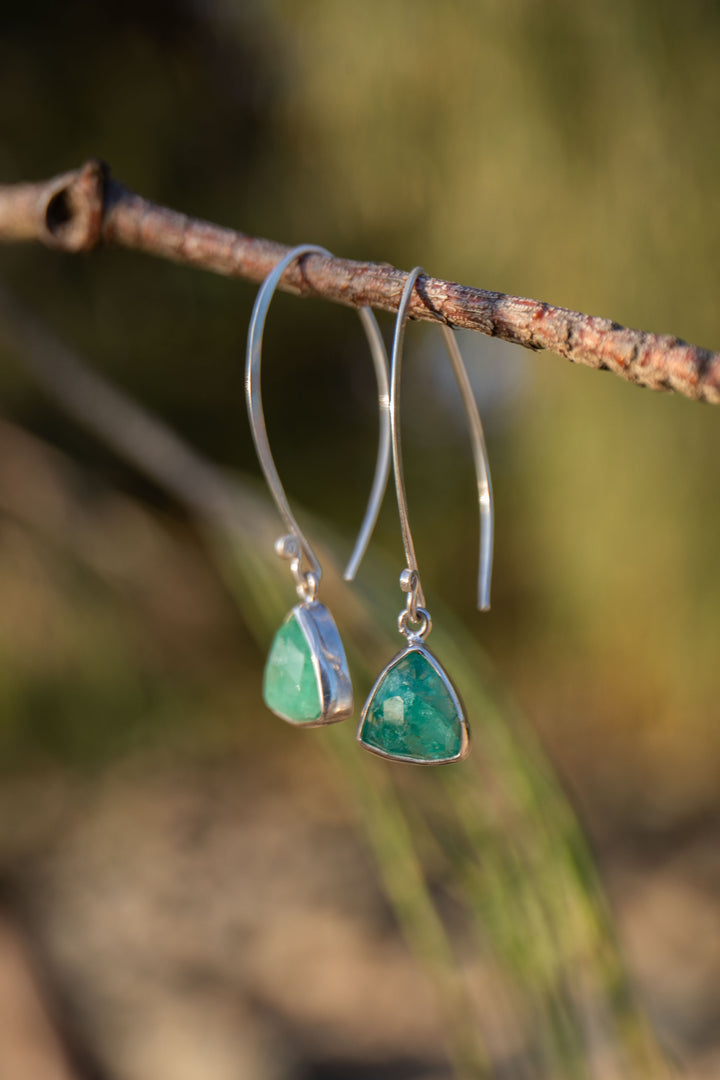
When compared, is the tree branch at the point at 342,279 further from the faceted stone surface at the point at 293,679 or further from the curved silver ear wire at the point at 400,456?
the faceted stone surface at the point at 293,679

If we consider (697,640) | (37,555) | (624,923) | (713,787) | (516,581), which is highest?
(37,555)

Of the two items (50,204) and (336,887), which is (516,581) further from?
(50,204)

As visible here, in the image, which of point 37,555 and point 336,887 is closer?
point 37,555

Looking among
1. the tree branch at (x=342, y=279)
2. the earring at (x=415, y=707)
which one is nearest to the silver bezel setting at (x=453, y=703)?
the earring at (x=415, y=707)

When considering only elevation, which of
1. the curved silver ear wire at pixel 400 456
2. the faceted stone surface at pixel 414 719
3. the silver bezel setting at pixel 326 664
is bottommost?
the faceted stone surface at pixel 414 719

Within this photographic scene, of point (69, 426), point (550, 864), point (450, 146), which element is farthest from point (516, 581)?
point (550, 864)

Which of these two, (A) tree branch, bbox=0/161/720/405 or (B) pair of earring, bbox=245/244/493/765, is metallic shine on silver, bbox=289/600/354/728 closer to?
(B) pair of earring, bbox=245/244/493/765

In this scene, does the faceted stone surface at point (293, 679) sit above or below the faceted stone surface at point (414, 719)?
above

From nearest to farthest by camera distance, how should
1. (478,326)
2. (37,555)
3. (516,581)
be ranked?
(478,326) < (37,555) < (516,581)
